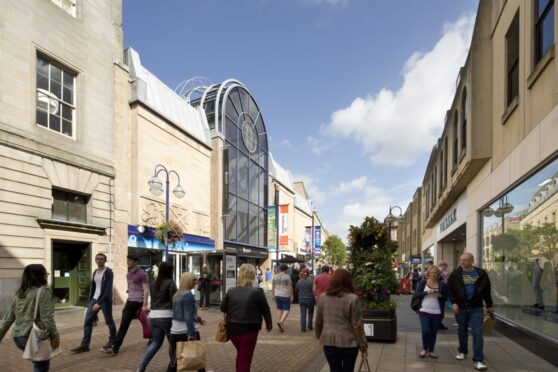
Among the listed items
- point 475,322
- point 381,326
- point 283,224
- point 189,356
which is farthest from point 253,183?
point 189,356

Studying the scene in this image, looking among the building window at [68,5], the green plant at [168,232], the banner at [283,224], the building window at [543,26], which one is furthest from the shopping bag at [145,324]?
the banner at [283,224]

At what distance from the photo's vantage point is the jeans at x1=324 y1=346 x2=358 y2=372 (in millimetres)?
3968

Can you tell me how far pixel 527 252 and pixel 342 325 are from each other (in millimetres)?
6037

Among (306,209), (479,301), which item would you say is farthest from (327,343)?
(306,209)

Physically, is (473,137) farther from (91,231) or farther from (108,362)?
(91,231)

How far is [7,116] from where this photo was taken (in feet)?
39.2

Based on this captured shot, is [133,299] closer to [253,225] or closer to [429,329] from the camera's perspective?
[429,329]

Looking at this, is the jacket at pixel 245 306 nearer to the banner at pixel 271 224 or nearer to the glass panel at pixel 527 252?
the glass panel at pixel 527 252

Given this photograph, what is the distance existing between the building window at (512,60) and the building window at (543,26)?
4.93 feet

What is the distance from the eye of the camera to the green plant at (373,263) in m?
8.50

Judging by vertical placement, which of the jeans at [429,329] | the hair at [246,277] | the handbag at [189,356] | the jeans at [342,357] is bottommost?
the jeans at [429,329]

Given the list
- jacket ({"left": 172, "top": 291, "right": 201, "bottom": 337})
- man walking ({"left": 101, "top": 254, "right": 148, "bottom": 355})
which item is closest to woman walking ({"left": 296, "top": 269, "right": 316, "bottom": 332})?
man walking ({"left": 101, "top": 254, "right": 148, "bottom": 355})

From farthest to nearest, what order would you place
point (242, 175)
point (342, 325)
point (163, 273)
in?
1. point (242, 175)
2. point (163, 273)
3. point (342, 325)

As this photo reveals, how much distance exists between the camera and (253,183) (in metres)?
34.8
